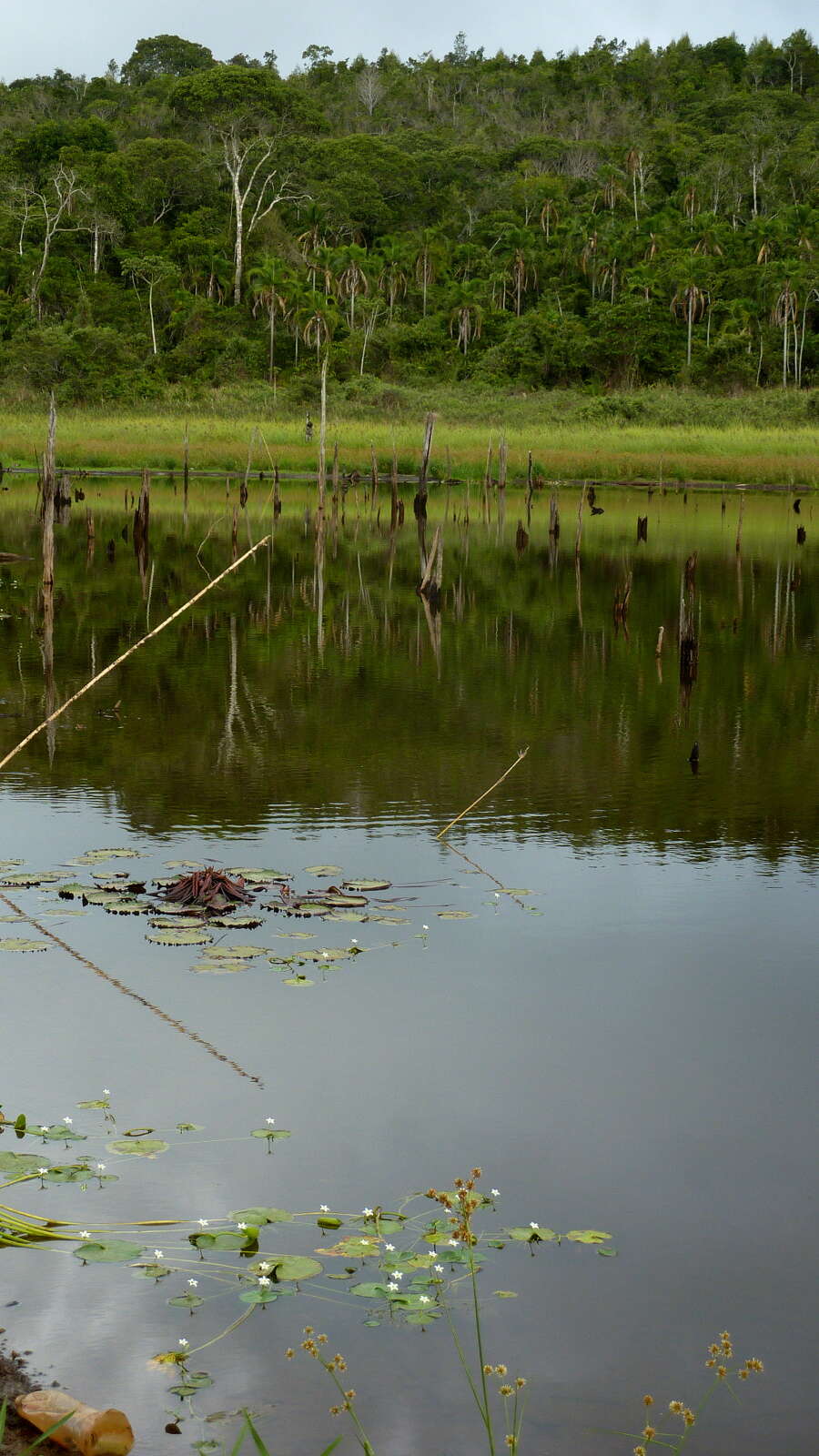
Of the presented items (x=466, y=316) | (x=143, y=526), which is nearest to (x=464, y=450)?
(x=143, y=526)

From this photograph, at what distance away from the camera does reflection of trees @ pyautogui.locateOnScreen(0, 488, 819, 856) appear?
1016 centimetres

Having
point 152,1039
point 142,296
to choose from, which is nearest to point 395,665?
point 152,1039

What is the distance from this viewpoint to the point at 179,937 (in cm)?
699

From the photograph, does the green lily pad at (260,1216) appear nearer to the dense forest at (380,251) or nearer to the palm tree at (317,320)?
the dense forest at (380,251)

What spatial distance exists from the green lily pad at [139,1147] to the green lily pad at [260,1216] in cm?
47

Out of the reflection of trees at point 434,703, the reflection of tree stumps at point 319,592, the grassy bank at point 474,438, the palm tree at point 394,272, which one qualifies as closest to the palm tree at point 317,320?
the palm tree at point 394,272

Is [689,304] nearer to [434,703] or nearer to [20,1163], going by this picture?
[434,703]

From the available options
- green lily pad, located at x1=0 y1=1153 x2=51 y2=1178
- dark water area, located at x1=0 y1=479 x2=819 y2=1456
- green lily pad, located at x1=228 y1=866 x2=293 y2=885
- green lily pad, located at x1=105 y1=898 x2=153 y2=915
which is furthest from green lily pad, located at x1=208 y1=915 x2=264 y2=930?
green lily pad, located at x1=0 y1=1153 x2=51 y2=1178

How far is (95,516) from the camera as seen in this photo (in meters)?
37.1

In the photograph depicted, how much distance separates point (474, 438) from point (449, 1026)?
50916mm

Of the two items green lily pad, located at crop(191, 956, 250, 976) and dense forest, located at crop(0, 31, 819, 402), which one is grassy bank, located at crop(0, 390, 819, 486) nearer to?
dense forest, located at crop(0, 31, 819, 402)

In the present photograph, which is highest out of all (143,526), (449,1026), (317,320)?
(317,320)

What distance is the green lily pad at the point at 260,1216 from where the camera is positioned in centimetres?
454

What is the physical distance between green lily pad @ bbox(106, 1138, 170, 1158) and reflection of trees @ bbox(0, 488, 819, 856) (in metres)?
4.42
